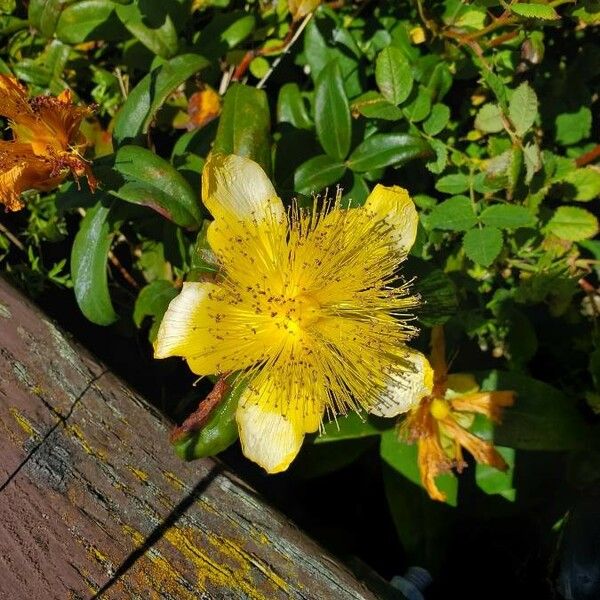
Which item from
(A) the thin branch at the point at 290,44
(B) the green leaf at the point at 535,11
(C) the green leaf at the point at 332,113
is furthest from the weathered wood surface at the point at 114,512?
(B) the green leaf at the point at 535,11

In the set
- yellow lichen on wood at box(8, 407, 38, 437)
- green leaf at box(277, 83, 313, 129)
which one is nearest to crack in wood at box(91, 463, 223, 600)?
yellow lichen on wood at box(8, 407, 38, 437)

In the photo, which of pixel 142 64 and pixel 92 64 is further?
pixel 92 64

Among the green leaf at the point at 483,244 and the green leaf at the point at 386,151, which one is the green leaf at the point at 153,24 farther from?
the green leaf at the point at 483,244

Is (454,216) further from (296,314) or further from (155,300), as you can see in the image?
(155,300)

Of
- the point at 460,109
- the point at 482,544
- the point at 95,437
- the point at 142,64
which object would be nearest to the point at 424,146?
the point at 460,109

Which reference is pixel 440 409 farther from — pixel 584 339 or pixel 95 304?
pixel 95 304
